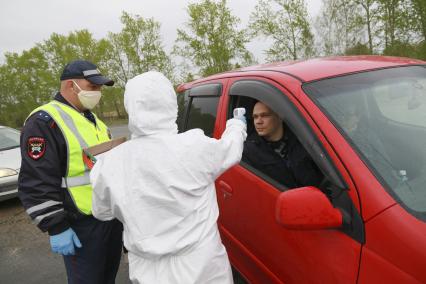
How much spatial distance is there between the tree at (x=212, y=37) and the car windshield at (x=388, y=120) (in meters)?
22.7

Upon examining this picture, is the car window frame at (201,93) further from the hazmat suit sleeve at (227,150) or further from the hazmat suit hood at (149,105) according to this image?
the hazmat suit hood at (149,105)

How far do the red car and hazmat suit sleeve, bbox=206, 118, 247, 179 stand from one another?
0.25 meters

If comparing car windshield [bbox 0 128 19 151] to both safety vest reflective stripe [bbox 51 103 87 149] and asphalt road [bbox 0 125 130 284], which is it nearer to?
asphalt road [bbox 0 125 130 284]

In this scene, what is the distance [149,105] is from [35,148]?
914mm

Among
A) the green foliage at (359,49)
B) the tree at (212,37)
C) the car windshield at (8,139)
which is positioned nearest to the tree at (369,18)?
the green foliage at (359,49)

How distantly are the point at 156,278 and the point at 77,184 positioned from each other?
2.92 ft

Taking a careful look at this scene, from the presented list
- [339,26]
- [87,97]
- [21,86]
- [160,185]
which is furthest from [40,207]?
[21,86]

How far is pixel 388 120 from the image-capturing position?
173 cm

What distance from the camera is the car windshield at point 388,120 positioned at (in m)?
1.41

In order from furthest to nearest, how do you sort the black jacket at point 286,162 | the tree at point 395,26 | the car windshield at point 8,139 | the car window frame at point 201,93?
the tree at point 395,26 < the car windshield at point 8,139 < the car window frame at point 201,93 < the black jacket at point 286,162

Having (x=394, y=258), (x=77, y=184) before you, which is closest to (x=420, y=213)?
(x=394, y=258)

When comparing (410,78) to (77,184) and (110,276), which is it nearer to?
(77,184)

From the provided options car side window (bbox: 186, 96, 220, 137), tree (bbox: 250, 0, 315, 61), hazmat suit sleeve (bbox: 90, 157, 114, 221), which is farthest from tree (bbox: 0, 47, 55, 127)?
hazmat suit sleeve (bbox: 90, 157, 114, 221)

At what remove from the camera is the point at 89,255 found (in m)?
2.29
